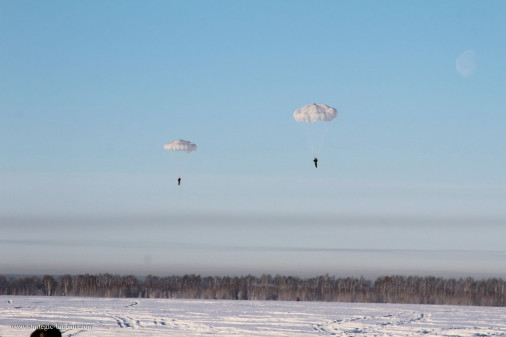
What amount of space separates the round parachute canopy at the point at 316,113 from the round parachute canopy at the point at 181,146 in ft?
33.2

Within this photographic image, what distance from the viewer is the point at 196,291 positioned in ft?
286

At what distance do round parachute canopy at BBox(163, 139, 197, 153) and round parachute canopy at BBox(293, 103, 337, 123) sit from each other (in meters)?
10.1

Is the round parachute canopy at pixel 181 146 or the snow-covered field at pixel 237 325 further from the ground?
the round parachute canopy at pixel 181 146

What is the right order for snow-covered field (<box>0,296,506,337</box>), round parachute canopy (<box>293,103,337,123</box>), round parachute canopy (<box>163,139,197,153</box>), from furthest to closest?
round parachute canopy (<box>163,139,197,153</box>) → round parachute canopy (<box>293,103,337,123</box>) → snow-covered field (<box>0,296,506,337</box>)

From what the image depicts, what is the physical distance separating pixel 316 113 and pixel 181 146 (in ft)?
39.8

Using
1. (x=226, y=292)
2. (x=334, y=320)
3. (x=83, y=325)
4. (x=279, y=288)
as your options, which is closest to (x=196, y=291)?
(x=226, y=292)

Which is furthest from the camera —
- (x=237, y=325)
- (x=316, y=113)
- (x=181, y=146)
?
(x=181, y=146)

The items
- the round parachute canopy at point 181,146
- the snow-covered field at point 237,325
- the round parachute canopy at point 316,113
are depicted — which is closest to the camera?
the snow-covered field at point 237,325

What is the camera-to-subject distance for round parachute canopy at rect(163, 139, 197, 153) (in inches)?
1919

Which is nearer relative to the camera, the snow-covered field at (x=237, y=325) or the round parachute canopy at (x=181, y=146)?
the snow-covered field at (x=237, y=325)

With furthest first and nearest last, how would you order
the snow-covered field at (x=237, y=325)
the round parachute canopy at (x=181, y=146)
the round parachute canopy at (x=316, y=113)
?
the round parachute canopy at (x=181, y=146) → the round parachute canopy at (x=316, y=113) → the snow-covered field at (x=237, y=325)

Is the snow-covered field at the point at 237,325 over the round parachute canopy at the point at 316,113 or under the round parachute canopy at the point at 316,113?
under

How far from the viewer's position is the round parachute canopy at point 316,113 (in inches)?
1607

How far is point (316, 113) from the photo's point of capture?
40938 millimetres
